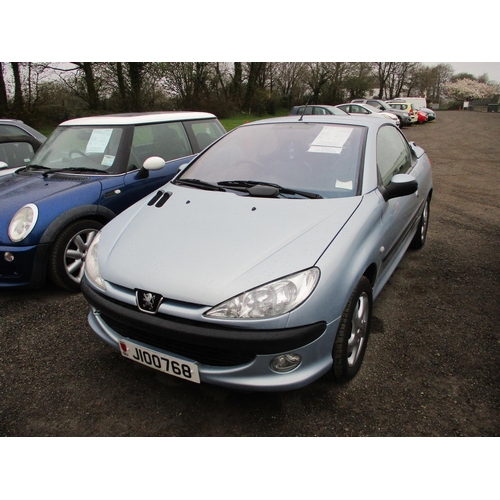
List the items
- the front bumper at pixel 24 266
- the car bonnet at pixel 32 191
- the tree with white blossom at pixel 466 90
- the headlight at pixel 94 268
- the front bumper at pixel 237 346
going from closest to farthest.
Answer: the front bumper at pixel 237 346 → the headlight at pixel 94 268 → the front bumper at pixel 24 266 → the car bonnet at pixel 32 191 → the tree with white blossom at pixel 466 90

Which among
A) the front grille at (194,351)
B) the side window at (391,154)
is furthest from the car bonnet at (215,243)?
the side window at (391,154)

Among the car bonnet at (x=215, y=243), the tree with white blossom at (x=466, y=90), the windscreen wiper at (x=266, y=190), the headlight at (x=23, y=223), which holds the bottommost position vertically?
the tree with white blossom at (x=466, y=90)

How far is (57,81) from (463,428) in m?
17.9

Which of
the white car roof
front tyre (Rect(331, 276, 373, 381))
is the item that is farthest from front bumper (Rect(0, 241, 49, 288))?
front tyre (Rect(331, 276, 373, 381))

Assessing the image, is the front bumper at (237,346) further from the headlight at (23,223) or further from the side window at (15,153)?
the side window at (15,153)

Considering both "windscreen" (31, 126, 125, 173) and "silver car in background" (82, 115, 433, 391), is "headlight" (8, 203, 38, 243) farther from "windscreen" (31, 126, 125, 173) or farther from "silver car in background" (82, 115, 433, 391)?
"silver car in background" (82, 115, 433, 391)

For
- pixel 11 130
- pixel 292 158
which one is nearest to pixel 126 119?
pixel 11 130

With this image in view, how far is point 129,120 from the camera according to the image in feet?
13.9

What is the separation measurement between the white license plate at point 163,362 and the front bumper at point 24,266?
1619 mm

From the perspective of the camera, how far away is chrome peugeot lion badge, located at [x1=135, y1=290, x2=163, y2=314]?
1.91m

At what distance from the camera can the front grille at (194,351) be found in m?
1.88

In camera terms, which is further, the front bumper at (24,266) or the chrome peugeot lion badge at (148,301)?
the front bumper at (24,266)

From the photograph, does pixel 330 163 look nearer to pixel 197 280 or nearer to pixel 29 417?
pixel 197 280

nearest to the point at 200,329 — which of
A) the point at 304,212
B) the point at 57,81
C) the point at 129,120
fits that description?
the point at 304,212
